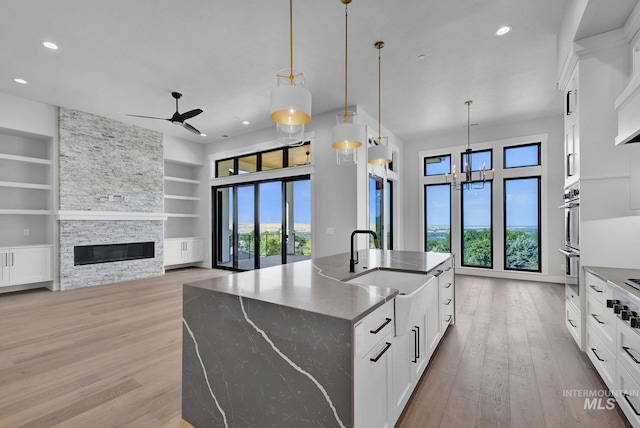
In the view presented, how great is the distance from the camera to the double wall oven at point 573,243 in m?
2.82

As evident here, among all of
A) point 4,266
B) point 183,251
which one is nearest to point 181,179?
point 183,251

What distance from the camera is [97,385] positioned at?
2.25 m

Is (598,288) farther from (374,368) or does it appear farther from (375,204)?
(375,204)

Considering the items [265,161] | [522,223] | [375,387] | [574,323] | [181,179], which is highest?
[265,161]

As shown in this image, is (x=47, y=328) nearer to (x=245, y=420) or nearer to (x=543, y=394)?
(x=245, y=420)

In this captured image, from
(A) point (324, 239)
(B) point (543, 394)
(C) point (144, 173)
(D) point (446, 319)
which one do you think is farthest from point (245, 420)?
(C) point (144, 173)

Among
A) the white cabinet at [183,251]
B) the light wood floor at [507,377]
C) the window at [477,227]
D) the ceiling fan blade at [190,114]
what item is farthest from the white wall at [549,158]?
the white cabinet at [183,251]

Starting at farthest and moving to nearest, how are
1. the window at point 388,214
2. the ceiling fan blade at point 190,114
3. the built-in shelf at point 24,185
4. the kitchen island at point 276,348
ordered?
the window at point 388,214 < the built-in shelf at point 24,185 < the ceiling fan blade at point 190,114 < the kitchen island at point 276,348

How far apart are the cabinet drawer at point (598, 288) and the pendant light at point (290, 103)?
2.54 meters

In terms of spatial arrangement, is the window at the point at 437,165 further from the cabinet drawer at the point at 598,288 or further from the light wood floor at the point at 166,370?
the cabinet drawer at the point at 598,288

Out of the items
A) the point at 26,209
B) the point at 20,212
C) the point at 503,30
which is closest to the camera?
the point at 503,30

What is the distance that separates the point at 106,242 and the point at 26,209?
142 cm

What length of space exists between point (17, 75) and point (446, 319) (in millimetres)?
6719

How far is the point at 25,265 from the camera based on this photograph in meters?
5.15
